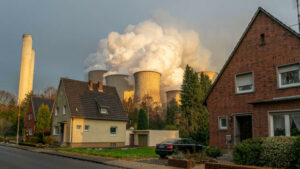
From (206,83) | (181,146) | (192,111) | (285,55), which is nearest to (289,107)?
(285,55)

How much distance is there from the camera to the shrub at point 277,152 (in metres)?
10.4

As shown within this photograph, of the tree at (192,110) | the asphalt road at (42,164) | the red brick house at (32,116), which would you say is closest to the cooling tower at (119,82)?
the red brick house at (32,116)

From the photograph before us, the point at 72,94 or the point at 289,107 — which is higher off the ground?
the point at 72,94

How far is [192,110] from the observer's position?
38.5 meters

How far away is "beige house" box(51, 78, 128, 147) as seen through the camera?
31.7 metres

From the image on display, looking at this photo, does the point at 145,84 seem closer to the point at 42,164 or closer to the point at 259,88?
the point at 259,88

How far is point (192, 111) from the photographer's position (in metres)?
37.6

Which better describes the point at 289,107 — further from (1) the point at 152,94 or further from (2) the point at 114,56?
(2) the point at 114,56

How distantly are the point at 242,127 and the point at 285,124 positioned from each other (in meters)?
3.30

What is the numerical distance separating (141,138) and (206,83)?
22.0 m

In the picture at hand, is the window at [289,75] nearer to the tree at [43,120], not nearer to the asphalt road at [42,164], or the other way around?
the asphalt road at [42,164]

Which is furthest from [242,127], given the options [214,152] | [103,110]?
[103,110]

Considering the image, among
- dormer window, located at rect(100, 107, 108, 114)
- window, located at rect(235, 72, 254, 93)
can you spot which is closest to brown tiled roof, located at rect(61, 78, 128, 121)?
dormer window, located at rect(100, 107, 108, 114)

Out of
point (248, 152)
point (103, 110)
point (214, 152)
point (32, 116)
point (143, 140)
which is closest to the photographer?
point (248, 152)
